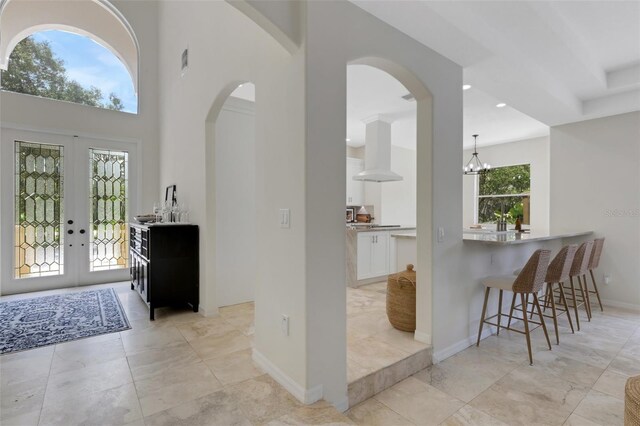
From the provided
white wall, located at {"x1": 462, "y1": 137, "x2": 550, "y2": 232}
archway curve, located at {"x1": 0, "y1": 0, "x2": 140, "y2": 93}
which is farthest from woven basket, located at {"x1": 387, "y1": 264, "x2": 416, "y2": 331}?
archway curve, located at {"x1": 0, "y1": 0, "x2": 140, "y2": 93}

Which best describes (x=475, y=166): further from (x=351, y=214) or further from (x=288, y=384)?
(x=288, y=384)

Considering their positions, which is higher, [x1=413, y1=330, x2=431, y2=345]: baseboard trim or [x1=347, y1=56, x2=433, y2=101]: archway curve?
[x1=347, y1=56, x2=433, y2=101]: archway curve

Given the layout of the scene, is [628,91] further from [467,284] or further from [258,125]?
[258,125]

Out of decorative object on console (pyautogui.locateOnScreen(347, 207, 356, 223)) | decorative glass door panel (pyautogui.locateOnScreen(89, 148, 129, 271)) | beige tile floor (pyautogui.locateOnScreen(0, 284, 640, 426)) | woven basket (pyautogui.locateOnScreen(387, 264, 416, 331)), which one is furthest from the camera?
decorative object on console (pyautogui.locateOnScreen(347, 207, 356, 223))

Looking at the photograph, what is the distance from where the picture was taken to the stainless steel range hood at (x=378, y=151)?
5391mm

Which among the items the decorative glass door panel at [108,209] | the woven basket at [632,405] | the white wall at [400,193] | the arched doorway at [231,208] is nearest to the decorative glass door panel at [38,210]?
the decorative glass door panel at [108,209]

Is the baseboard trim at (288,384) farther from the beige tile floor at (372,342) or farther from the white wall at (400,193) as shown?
the white wall at (400,193)

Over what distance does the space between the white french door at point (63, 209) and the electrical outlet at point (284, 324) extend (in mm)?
4305

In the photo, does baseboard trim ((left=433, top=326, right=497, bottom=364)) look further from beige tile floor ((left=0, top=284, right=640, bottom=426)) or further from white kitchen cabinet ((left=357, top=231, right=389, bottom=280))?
white kitchen cabinet ((left=357, top=231, right=389, bottom=280))

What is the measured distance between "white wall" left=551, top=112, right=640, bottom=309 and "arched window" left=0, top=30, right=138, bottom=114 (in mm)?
6982

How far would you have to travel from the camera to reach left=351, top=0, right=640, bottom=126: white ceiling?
229 centimetres

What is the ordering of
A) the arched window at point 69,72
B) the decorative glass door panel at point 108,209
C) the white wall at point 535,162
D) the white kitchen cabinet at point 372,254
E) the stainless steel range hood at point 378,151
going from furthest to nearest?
1. the white wall at point 535,162
2. the stainless steel range hood at point 378,151
3. the decorative glass door panel at point 108,209
4. the white kitchen cabinet at point 372,254
5. the arched window at point 69,72

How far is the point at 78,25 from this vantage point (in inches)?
193

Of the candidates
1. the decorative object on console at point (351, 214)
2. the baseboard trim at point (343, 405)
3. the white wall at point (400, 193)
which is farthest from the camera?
the decorative object on console at point (351, 214)
